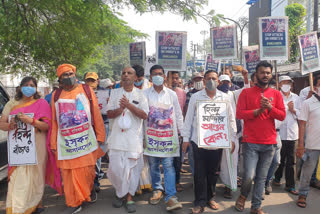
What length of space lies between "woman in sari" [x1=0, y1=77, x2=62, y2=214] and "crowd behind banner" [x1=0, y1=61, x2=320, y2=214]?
1 centimetres

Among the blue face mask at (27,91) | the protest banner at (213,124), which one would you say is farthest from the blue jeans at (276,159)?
the blue face mask at (27,91)

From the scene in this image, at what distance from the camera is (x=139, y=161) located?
13.8ft

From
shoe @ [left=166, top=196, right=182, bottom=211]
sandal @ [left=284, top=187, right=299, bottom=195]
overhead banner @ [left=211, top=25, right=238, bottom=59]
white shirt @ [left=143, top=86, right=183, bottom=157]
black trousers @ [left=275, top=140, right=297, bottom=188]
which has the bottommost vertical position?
sandal @ [left=284, top=187, right=299, bottom=195]

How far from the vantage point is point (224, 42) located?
6801 mm

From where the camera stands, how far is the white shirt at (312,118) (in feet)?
13.2

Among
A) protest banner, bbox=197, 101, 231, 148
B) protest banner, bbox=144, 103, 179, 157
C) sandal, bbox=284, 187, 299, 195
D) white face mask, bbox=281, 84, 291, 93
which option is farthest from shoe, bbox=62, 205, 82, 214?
white face mask, bbox=281, 84, 291, 93

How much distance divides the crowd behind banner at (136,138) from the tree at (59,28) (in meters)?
3.14

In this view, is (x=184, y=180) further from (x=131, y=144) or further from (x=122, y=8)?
(x=122, y=8)

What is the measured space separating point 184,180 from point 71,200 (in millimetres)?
2319

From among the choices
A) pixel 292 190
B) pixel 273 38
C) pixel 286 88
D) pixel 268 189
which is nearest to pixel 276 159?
pixel 268 189

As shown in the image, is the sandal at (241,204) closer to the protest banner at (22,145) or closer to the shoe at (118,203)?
the shoe at (118,203)

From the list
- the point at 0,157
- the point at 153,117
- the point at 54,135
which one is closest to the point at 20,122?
the point at 54,135

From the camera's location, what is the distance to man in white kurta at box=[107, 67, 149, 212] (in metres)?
4.01

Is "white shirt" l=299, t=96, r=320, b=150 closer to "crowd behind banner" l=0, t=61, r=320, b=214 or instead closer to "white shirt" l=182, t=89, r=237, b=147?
"crowd behind banner" l=0, t=61, r=320, b=214
